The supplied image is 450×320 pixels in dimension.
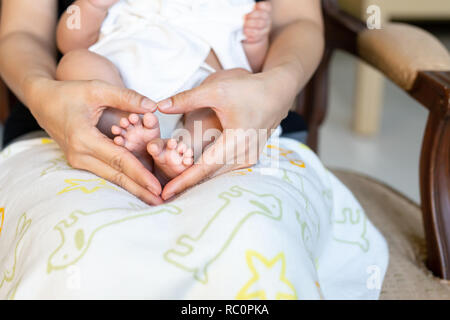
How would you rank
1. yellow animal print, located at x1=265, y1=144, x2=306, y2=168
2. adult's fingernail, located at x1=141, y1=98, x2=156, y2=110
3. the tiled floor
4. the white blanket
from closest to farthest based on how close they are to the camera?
the white blanket → adult's fingernail, located at x1=141, y1=98, x2=156, y2=110 → yellow animal print, located at x1=265, y1=144, x2=306, y2=168 → the tiled floor

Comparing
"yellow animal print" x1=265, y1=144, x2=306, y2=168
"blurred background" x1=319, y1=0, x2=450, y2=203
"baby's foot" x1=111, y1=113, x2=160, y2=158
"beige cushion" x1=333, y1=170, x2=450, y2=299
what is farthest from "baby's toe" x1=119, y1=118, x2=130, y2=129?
"blurred background" x1=319, y1=0, x2=450, y2=203

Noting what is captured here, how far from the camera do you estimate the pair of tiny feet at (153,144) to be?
20.6 inches

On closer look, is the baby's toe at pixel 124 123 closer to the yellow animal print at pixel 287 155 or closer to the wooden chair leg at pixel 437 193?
the yellow animal print at pixel 287 155

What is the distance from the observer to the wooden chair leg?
681mm

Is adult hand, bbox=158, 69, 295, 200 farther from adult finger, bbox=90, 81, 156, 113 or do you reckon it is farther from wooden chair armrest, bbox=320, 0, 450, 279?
wooden chair armrest, bbox=320, 0, 450, 279

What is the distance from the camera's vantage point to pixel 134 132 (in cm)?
54

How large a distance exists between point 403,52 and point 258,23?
0.22m

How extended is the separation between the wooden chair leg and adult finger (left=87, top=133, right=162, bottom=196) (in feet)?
1.26

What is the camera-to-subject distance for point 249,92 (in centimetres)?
55

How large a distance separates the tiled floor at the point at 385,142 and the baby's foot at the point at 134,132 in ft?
4.21

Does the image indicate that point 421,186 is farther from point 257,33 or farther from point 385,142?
point 385,142

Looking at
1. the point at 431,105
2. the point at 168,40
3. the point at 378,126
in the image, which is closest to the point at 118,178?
the point at 168,40

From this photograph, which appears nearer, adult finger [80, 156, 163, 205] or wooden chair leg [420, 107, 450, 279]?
adult finger [80, 156, 163, 205]
